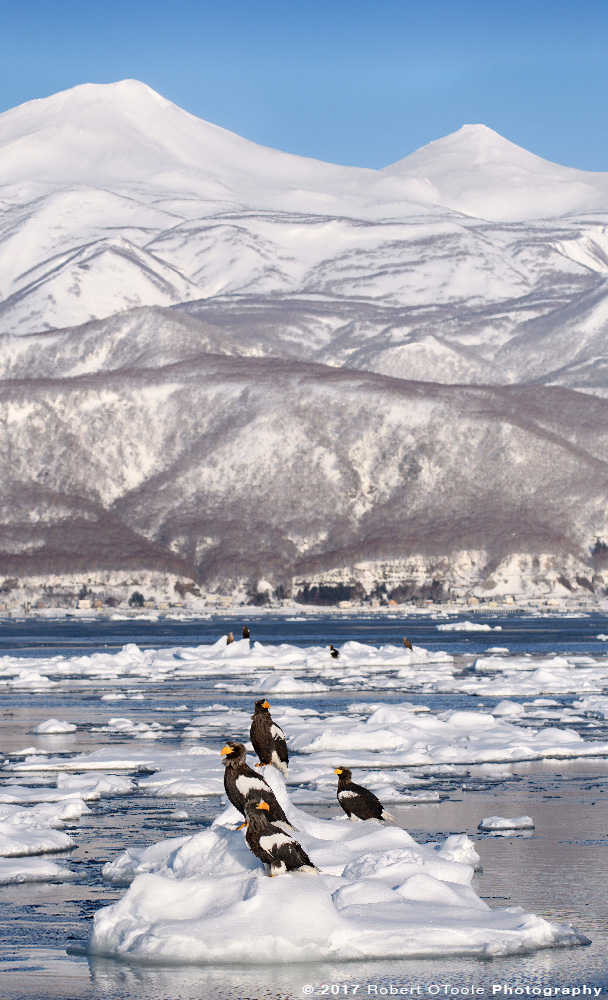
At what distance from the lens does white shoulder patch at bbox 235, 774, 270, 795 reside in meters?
22.3

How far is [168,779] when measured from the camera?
126ft

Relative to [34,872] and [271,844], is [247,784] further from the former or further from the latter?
[34,872]

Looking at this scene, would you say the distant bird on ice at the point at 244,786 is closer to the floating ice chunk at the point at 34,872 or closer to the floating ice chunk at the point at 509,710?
the floating ice chunk at the point at 34,872

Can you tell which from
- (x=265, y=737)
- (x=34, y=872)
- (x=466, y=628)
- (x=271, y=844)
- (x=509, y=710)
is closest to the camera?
(x=271, y=844)

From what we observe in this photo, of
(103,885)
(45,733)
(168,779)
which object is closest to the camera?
(103,885)

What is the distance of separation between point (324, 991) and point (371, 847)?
21.0ft

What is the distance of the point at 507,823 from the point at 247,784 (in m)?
10.0

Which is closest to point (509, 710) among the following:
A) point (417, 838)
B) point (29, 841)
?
point (417, 838)

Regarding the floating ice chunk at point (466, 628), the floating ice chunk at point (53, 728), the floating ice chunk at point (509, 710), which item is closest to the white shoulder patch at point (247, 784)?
the floating ice chunk at point (53, 728)

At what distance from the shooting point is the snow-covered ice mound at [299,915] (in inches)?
787

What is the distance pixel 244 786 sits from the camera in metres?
22.4

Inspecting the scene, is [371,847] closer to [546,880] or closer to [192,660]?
[546,880]

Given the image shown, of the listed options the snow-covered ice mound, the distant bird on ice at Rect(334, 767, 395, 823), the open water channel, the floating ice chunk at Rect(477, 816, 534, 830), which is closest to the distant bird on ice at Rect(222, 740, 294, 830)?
the snow-covered ice mound

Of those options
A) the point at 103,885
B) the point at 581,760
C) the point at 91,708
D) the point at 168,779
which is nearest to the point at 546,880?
the point at 103,885
